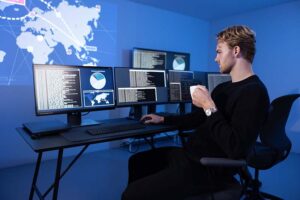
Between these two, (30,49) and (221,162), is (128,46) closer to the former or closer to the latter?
(30,49)

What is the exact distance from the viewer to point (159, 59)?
4.07 metres

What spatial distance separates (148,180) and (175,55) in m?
3.19

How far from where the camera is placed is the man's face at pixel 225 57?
4.55ft

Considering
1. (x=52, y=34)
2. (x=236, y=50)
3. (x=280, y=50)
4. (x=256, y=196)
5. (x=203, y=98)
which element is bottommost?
(x=256, y=196)

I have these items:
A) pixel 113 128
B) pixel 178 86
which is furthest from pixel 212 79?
pixel 113 128

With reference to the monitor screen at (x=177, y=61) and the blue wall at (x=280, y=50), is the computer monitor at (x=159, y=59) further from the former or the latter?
the blue wall at (x=280, y=50)

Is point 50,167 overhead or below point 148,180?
below

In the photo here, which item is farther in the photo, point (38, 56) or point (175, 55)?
point (175, 55)

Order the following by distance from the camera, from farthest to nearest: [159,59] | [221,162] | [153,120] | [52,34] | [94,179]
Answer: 1. [159,59]
2. [52,34]
3. [94,179]
4. [153,120]
5. [221,162]

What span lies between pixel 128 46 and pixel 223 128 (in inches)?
112

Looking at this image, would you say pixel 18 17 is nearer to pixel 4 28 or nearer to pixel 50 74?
pixel 4 28

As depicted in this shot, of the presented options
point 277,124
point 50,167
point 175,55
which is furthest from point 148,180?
point 175,55

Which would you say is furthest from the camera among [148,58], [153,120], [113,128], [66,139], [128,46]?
[148,58]

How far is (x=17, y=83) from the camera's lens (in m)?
2.91
